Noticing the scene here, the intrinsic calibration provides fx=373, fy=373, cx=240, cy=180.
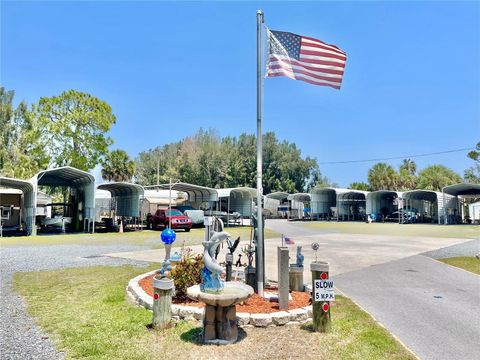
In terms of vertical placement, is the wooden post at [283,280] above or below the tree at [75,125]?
below

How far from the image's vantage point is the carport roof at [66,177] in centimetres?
2130

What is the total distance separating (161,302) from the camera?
4.71m

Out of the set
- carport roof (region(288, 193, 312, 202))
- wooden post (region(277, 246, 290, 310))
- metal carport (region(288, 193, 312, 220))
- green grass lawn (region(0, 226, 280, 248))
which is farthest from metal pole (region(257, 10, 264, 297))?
metal carport (region(288, 193, 312, 220))

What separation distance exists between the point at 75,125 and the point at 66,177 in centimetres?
978

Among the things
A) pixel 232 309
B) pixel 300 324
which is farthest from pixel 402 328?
pixel 232 309

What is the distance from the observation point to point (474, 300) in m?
6.62

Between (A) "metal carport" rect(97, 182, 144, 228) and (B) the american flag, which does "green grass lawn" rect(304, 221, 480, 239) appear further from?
(B) the american flag

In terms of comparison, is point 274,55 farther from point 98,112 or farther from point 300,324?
point 98,112

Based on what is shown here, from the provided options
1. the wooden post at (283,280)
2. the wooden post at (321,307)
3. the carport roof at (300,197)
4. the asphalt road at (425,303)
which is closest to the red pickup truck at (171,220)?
the asphalt road at (425,303)

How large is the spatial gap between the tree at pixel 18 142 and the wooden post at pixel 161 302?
31.7 m

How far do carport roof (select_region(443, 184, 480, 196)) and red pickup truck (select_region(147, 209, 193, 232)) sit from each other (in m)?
24.5

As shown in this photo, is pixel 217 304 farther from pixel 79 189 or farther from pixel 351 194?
pixel 351 194

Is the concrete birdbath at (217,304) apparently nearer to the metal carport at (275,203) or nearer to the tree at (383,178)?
the metal carport at (275,203)

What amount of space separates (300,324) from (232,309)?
1.19m
